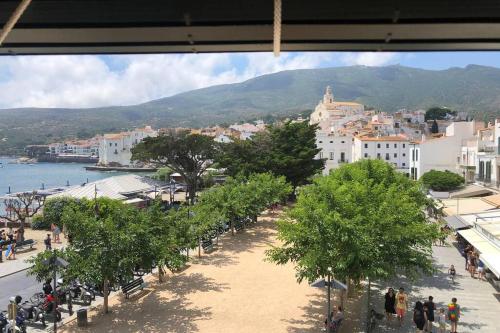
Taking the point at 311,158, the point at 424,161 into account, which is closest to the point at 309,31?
the point at 311,158

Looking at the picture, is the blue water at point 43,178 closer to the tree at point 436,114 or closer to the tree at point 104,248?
the tree at point 104,248

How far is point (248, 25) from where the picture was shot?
346 cm

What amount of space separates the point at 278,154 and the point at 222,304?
2737 cm

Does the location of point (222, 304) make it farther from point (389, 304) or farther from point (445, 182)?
point (445, 182)

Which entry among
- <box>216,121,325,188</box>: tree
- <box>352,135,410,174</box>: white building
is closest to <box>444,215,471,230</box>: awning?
<box>216,121,325,188</box>: tree

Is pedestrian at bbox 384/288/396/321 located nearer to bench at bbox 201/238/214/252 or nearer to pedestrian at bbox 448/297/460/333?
pedestrian at bbox 448/297/460/333

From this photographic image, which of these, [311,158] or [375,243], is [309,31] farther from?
[311,158]

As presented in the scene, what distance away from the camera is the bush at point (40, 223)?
1083 inches

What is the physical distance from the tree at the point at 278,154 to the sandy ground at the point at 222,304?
21.0 metres

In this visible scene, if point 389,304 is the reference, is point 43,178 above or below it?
below

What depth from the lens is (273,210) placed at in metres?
34.7

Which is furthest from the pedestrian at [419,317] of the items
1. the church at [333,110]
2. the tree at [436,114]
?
the church at [333,110]

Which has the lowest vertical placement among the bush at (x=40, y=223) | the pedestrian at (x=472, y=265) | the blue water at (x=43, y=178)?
the blue water at (x=43, y=178)

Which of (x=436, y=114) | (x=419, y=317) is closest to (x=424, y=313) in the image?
(x=419, y=317)
